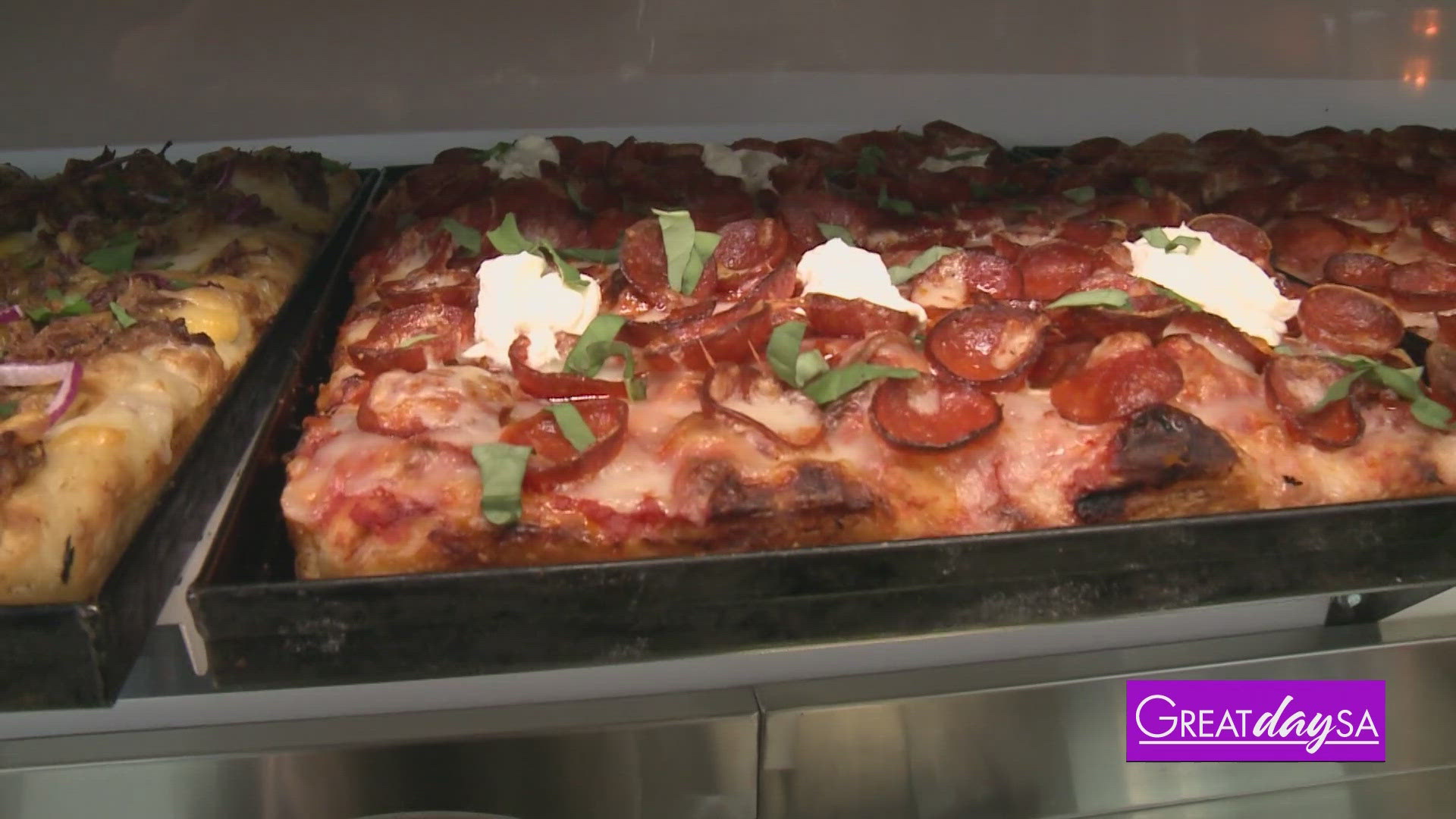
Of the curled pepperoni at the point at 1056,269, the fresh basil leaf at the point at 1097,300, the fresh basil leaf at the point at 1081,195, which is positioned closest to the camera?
the fresh basil leaf at the point at 1097,300

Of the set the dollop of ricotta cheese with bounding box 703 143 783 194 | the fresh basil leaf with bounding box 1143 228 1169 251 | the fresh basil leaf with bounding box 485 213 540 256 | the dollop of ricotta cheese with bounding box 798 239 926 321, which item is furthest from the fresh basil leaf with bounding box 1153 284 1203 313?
the fresh basil leaf with bounding box 485 213 540 256

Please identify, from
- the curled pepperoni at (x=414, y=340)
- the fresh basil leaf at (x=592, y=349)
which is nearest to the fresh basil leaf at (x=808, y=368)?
the fresh basil leaf at (x=592, y=349)

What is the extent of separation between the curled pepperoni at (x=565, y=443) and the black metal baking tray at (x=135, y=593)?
36 centimetres

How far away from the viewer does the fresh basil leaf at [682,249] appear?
147 centimetres

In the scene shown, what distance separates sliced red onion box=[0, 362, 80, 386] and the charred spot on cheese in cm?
123

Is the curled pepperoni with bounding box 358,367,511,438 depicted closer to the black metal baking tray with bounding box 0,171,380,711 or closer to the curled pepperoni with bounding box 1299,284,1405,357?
the black metal baking tray with bounding box 0,171,380,711

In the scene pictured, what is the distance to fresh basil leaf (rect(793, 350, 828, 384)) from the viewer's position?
1241mm

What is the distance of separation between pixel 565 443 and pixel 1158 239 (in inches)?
38.4

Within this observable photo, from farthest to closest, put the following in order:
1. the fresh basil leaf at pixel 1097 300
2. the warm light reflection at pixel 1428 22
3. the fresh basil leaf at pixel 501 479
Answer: the warm light reflection at pixel 1428 22
the fresh basil leaf at pixel 1097 300
the fresh basil leaf at pixel 501 479

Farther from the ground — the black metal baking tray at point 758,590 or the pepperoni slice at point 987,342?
the pepperoni slice at point 987,342

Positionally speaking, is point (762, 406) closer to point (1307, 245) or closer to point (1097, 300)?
point (1097, 300)

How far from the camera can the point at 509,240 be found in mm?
1533

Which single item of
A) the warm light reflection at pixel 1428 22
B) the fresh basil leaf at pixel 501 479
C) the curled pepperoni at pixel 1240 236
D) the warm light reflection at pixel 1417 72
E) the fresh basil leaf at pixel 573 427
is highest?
the warm light reflection at pixel 1428 22

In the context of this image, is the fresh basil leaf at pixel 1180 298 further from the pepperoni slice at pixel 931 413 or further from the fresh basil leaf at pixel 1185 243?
the pepperoni slice at pixel 931 413
